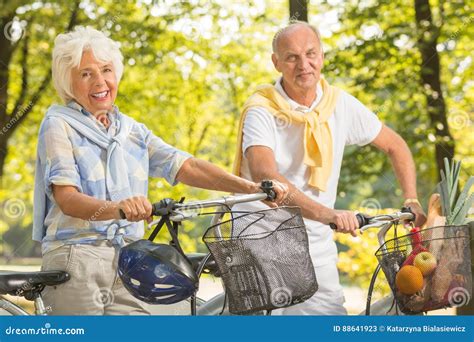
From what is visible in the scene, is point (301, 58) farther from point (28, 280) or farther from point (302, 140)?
point (28, 280)

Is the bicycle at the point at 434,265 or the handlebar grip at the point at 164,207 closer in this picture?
the handlebar grip at the point at 164,207

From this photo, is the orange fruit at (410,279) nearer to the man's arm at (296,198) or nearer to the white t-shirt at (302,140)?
the man's arm at (296,198)

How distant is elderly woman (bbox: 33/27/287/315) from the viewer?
306 centimetres

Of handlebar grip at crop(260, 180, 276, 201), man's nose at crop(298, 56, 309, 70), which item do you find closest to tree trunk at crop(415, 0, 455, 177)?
man's nose at crop(298, 56, 309, 70)

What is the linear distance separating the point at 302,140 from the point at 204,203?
1160 mm

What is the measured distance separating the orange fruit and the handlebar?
54 centimetres

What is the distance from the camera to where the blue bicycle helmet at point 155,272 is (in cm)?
279

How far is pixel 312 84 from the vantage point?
405 cm

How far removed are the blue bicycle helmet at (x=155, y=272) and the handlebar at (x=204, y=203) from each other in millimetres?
113

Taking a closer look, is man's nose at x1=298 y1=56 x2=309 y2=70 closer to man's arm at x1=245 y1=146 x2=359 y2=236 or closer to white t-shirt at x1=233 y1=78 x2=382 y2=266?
white t-shirt at x1=233 y1=78 x2=382 y2=266

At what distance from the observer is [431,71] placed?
8.39m

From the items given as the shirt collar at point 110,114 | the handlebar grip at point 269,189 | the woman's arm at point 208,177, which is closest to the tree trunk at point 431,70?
the woman's arm at point 208,177
